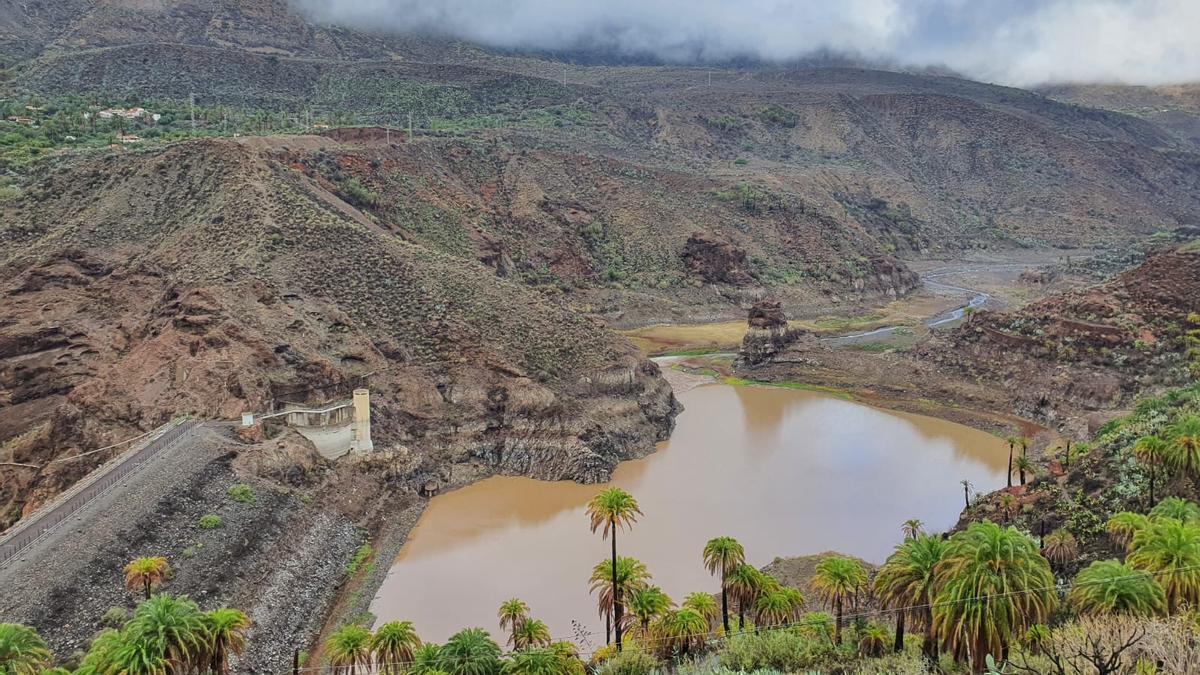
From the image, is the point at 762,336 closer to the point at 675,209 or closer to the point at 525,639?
the point at 675,209

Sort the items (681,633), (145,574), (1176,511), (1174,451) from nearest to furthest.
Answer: (681,633) → (1176,511) → (145,574) → (1174,451)

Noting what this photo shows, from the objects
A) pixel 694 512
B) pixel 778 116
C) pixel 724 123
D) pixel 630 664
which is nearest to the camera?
pixel 630 664

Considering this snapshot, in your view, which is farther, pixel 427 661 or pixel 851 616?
pixel 851 616

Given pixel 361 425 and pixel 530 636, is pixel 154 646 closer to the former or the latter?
pixel 530 636

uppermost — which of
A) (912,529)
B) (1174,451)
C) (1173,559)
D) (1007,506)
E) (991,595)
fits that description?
(1174,451)

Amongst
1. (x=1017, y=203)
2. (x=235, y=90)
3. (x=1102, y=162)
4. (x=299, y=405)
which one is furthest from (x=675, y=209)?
(x=1102, y=162)

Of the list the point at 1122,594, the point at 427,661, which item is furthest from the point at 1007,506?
the point at 427,661

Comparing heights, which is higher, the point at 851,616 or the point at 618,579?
the point at 618,579
